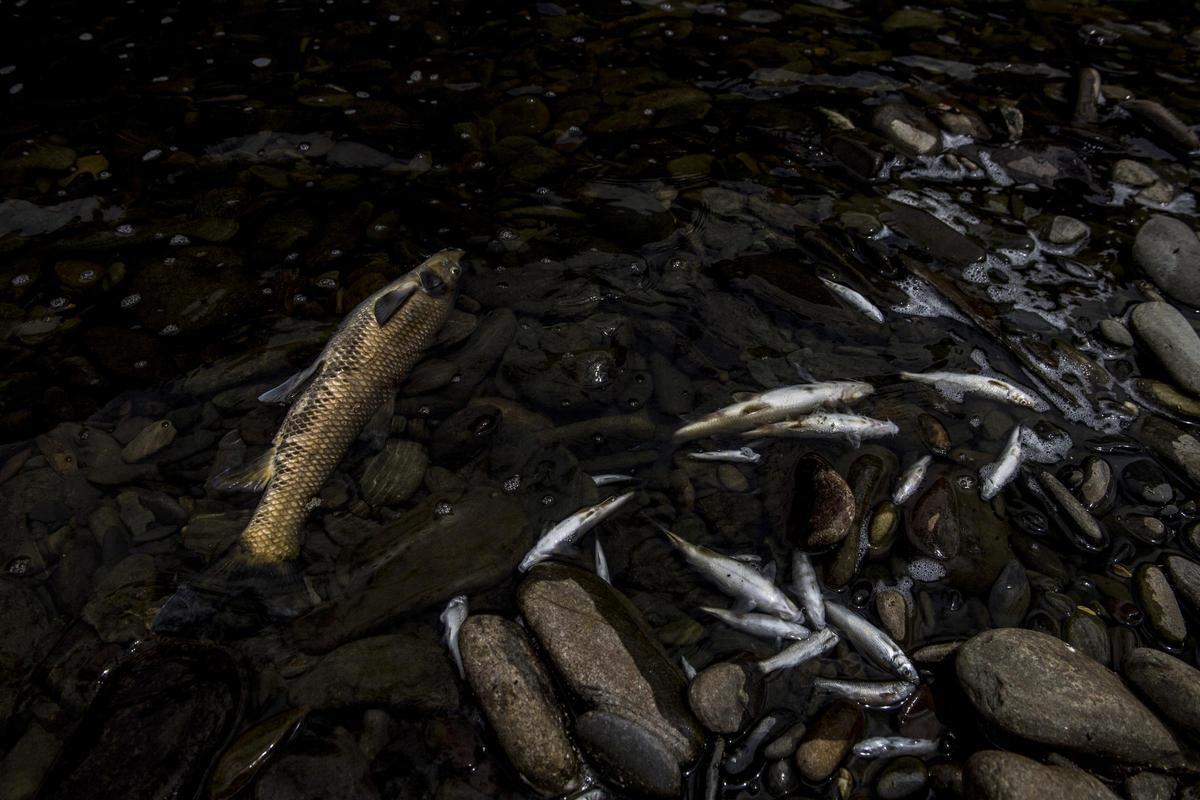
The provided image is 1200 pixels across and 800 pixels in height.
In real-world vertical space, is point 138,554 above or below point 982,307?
below

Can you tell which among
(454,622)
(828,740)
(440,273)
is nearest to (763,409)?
(828,740)

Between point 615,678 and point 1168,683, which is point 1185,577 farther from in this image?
point 615,678

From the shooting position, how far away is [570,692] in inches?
138

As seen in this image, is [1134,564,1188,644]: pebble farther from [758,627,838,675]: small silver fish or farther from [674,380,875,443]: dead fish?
[674,380,875,443]: dead fish

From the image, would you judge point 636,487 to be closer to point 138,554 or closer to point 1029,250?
point 138,554

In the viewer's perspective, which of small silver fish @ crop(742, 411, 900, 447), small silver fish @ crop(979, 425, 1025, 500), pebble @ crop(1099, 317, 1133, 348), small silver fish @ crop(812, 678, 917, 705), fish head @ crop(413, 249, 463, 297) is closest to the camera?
small silver fish @ crop(812, 678, 917, 705)

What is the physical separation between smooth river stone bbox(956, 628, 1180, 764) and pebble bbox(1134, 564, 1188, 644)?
59 cm

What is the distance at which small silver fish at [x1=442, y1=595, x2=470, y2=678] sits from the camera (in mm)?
3666

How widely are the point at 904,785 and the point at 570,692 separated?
160 cm

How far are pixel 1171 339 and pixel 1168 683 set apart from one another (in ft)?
9.04

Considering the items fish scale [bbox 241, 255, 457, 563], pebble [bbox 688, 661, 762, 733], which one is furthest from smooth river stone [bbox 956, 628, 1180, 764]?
fish scale [bbox 241, 255, 457, 563]

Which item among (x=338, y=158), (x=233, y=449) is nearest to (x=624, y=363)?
(x=233, y=449)

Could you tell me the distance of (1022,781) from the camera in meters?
3.04

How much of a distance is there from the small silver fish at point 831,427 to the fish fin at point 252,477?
3.06 metres
